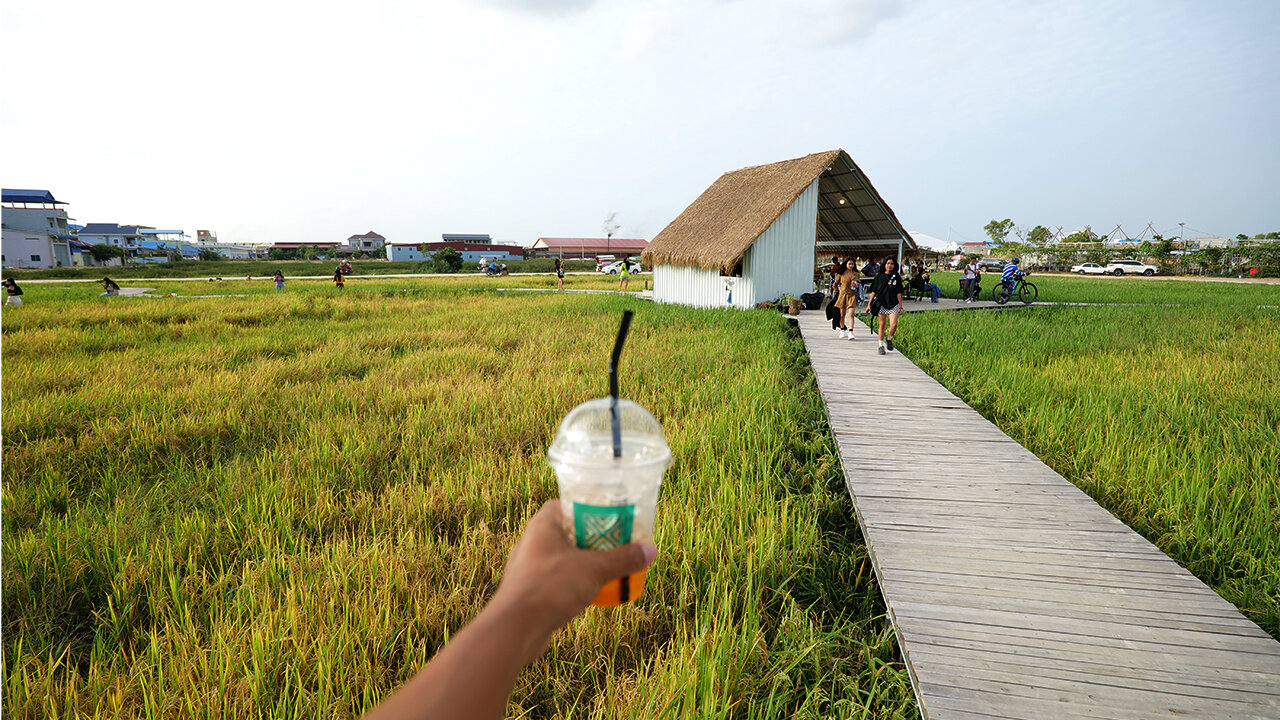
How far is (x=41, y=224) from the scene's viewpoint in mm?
51125

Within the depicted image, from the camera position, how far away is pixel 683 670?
6.79ft

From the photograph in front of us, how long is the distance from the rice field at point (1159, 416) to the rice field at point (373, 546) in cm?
A: 175

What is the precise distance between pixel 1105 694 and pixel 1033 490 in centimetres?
184

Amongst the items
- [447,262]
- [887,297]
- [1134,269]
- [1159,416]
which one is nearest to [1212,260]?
[1134,269]

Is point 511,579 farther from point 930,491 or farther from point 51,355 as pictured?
point 51,355

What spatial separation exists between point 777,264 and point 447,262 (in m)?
37.7

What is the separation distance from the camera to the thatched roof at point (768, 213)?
43.4 feet

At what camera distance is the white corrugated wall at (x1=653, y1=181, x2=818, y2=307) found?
13.3 meters

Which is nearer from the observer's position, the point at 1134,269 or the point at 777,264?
the point at 777,264

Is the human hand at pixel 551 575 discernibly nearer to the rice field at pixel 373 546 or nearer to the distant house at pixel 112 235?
the rice field at pixel 373 546

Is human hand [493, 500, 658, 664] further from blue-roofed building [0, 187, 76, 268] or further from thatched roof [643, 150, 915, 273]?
blue-roofed building [0, 187, 76, 268]

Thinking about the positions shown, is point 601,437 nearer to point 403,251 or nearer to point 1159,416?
point 1159,416

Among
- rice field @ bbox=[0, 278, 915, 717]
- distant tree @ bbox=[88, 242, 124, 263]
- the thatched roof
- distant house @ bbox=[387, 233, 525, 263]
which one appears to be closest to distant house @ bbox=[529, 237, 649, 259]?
distant house @ bbox=[387, 233, 525, 263]

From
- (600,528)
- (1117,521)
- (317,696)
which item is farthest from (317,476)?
(1117,521)
